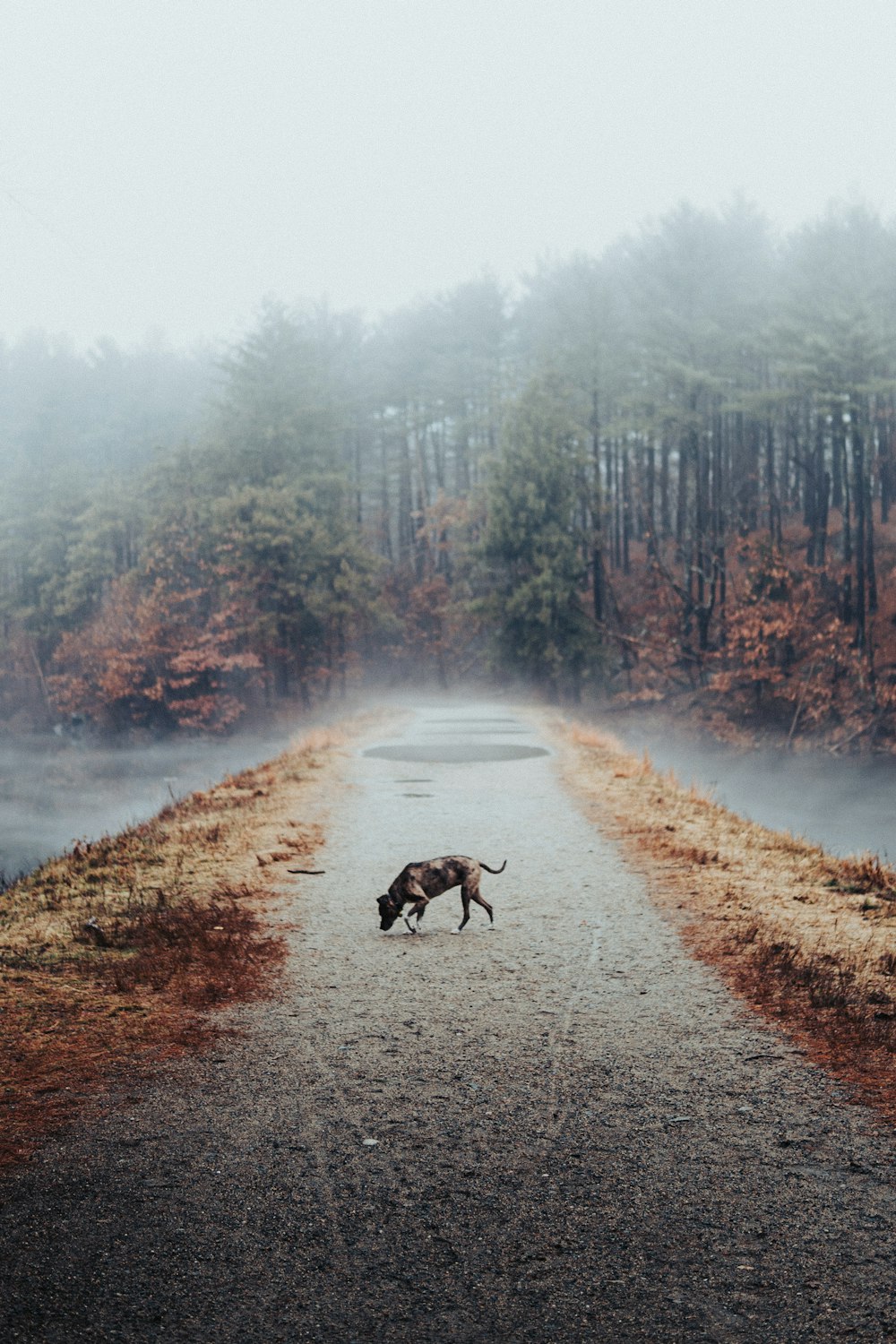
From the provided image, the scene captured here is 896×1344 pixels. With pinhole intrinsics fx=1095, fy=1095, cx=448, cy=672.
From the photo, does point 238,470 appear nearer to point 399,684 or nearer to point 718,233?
point 399,684

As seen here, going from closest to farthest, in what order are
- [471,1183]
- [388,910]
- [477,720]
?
1. [471,1183]
2. [388,910]
3. [477,720]

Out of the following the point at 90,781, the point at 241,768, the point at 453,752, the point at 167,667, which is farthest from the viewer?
the point at 167,667

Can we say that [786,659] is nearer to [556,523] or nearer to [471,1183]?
[556,523]

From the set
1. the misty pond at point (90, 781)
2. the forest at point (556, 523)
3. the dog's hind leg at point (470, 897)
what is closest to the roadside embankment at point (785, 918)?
the dog's hind leg at point (470, 897)

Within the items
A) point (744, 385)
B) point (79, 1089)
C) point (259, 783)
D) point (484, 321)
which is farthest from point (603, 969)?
point (484, 321)

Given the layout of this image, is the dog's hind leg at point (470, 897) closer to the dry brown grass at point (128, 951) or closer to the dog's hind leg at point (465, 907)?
the dog's hind leg at point (465, 907)

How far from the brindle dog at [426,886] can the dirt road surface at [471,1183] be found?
89 cm

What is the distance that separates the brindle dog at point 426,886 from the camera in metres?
7.15

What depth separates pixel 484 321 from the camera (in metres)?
55.7

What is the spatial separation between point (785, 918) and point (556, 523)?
35.5 meters

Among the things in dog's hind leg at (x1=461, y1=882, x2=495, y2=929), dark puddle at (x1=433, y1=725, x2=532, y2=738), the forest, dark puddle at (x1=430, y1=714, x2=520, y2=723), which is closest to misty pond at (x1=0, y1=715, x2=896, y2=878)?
the forest

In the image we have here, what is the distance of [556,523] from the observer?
42.0 m

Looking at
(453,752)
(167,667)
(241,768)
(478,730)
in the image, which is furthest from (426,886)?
(167,667)

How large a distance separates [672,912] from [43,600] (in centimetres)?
4879
